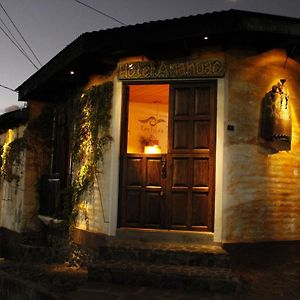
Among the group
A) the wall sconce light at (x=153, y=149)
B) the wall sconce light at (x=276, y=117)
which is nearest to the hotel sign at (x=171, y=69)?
the wall sconce light at (x=276, y=117)

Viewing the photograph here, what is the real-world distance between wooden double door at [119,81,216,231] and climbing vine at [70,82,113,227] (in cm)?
100

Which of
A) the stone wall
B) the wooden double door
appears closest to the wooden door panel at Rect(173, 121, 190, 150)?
the wooden double door

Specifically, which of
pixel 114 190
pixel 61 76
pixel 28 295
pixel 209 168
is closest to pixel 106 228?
pixel 114 190

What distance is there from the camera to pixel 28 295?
7.55 metres

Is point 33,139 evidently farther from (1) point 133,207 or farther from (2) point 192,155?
(2) point 192,155

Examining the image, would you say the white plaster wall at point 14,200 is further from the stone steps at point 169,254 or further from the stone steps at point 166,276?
the stone steps at point 166,276

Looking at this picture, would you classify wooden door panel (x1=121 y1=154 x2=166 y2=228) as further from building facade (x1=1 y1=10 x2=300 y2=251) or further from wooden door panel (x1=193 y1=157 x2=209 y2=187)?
wooden door panel (x1=193 y1=157 x2=209 y2=187)

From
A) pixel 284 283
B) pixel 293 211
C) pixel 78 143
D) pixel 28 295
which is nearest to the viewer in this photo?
pixel 284 283

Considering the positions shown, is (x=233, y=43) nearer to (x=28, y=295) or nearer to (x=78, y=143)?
(x=78, y=143)

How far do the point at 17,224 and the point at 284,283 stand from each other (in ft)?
27.2

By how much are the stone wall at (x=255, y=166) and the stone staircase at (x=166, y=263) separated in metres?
0.72

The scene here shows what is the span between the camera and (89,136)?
30.8 feet

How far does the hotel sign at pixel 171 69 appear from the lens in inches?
308

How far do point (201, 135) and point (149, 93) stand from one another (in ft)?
12.1
